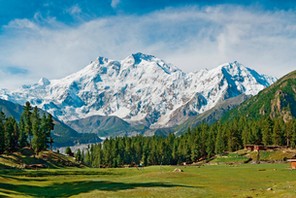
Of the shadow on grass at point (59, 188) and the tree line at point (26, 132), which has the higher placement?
the tree line at point (26, 132)

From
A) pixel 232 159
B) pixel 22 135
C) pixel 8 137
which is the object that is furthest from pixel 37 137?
pixel 232 159

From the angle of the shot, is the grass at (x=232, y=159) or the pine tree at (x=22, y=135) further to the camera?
the pine tree at (x=22, y=135)

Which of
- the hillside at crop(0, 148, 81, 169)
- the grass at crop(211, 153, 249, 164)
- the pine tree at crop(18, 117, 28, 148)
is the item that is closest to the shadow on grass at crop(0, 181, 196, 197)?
the hillside at crop(0, 148, 81, 169)

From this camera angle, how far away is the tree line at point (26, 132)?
168 metres

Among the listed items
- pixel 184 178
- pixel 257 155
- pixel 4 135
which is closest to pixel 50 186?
pixel 184 178

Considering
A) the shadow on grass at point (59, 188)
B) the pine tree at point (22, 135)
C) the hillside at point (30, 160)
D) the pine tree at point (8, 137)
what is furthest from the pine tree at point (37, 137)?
the shadow on grass at point (59, 188)

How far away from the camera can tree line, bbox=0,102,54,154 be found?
168 m

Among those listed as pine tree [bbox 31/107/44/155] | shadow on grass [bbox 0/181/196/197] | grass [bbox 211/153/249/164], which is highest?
pine tree [bbox 31/107/44/155]

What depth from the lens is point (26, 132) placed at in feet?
596

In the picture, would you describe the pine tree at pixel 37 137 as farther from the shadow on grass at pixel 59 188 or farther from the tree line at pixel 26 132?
the shadow on grass at pixel 59 188

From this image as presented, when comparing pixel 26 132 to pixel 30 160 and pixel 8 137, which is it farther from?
pixel 30 160

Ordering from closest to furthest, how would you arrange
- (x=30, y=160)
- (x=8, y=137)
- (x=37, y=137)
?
(x=30, y=160) < (x=37, y=137) < (x=8, y=137)

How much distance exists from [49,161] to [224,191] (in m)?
121

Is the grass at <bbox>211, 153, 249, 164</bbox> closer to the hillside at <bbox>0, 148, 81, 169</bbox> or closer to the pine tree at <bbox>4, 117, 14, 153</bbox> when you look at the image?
the hillside at <bbox>0, 148, 81, 169</bbox>
